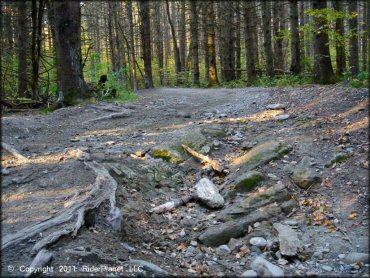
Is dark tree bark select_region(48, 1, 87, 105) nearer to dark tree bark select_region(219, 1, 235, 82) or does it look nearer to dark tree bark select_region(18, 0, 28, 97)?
dark tree bark select_region(18, 0, 28, 97)

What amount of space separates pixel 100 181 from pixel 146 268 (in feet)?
5.01

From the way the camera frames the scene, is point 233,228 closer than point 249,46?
Yes

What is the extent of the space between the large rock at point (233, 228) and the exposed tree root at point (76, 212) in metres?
1.25

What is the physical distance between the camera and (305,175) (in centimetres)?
506

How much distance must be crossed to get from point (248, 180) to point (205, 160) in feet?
3.34

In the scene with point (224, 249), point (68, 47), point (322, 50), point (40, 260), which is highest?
point (68, 47)

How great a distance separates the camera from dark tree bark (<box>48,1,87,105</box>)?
360 inches

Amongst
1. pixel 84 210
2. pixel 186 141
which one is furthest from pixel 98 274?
pixel 186 141

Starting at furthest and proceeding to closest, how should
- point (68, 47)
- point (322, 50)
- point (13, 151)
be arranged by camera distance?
1. point (322, 50)
2. point (68, 47)
3. point (13, 151)

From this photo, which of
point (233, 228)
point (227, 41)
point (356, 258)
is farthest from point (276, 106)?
point (227, 41)

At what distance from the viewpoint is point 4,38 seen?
40.8 ft

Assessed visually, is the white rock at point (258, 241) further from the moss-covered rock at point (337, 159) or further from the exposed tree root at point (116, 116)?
the exposed tree root at point (116, 116)

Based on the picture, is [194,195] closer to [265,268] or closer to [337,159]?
[265,268]

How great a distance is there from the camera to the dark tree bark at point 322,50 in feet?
31.3
